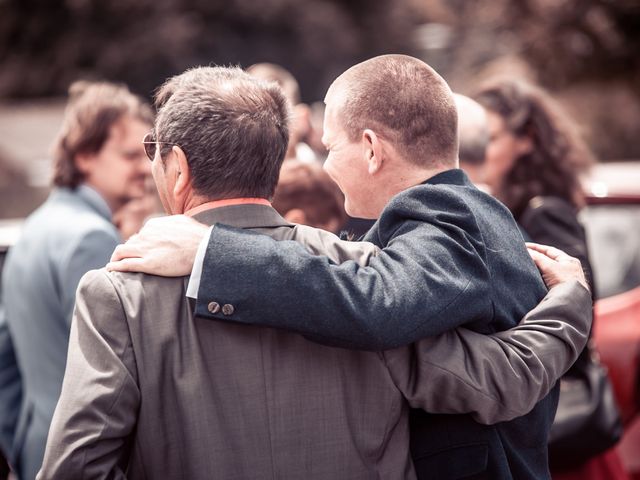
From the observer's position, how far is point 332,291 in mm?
1798

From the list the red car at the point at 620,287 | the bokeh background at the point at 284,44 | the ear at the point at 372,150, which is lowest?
the bokeh background at the point at 284,44

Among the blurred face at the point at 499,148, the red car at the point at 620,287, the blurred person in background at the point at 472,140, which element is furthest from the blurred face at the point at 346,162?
the red car at the point at 620,287

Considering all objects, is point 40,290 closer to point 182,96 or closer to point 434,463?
point 182,96

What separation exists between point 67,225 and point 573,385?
2078 millimetres

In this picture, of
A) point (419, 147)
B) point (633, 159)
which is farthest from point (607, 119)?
point (419, 147)

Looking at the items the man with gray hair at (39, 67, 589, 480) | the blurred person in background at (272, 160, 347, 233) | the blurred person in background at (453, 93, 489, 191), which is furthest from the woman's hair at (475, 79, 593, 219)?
the man with gray hair at (39, 67, 589, 480)

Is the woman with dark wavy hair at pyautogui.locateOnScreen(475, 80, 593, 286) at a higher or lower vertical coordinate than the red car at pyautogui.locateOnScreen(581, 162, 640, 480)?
higher

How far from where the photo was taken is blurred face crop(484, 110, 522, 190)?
4008 millimetres

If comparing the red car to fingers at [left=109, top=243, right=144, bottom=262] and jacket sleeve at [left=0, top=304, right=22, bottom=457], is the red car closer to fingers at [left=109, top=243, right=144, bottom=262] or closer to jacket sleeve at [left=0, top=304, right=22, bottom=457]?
jacket sleeve at [left=0, top=304, right=22, bottom=457]

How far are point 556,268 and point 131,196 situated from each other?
86.2 inches

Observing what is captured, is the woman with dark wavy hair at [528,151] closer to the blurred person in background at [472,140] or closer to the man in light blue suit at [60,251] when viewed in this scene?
the blurred person in background at [472,140]

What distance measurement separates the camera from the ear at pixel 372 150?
2.07m

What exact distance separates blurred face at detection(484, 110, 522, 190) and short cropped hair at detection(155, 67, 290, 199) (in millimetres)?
2187

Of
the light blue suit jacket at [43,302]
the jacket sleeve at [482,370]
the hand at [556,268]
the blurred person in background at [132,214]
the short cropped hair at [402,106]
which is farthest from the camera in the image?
the blurred person in background at [132,214]
